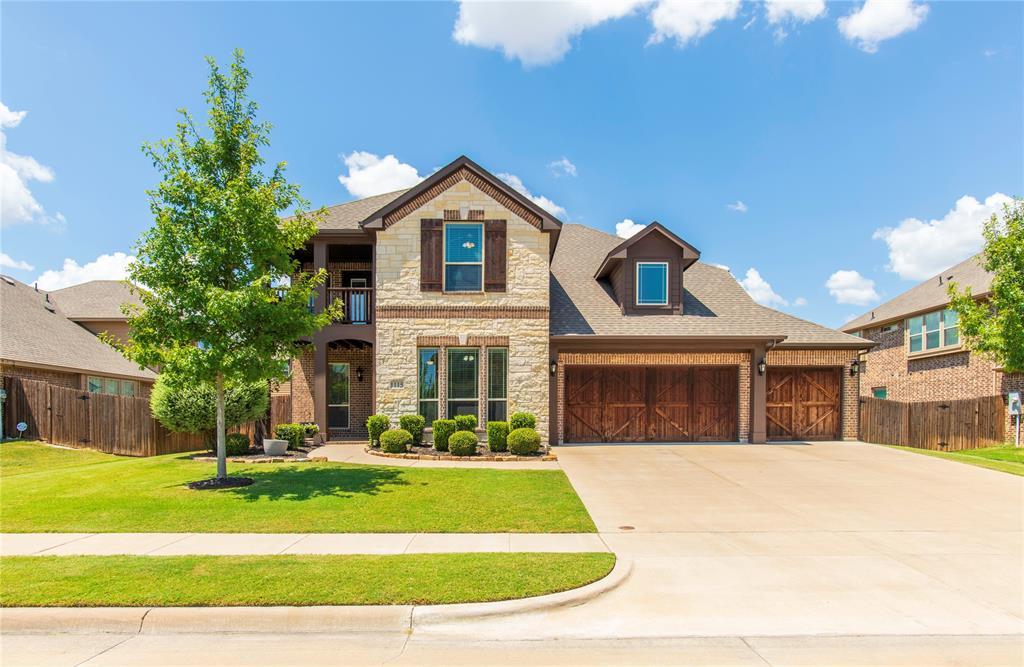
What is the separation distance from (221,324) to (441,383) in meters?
6.94

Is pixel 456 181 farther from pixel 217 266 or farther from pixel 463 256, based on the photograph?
pixel 217 266

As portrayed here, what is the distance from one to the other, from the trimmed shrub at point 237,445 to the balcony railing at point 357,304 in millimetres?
4326

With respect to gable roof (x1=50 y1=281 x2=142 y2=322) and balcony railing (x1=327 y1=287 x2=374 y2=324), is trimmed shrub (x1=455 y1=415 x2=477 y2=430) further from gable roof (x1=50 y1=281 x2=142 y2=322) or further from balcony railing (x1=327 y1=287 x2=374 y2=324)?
gable roof (x1=50 y1=281 x2=142 y2=322)

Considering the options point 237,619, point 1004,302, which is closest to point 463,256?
point 237,619

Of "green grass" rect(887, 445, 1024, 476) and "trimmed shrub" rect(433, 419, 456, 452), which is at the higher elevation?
"trimmed shrub" rect(433, 419, 456, 452)

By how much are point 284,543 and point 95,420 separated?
13.2 meters

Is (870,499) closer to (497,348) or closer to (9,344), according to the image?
(497,348)

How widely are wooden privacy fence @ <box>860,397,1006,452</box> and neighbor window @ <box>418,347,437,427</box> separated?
46.7 ft

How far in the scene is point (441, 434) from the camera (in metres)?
14.0

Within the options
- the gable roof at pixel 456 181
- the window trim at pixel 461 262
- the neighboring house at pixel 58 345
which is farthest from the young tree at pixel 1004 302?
the neighboring house at pixel 58 345

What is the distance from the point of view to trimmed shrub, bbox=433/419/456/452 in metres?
14.0

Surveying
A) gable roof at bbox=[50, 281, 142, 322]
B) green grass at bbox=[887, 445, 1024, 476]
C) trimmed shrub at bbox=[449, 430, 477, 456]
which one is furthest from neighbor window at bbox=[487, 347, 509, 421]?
gable roof at bbox=[50, 281, 142, 322]

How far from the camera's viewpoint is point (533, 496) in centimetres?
923

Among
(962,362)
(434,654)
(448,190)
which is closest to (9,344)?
(448,190)
